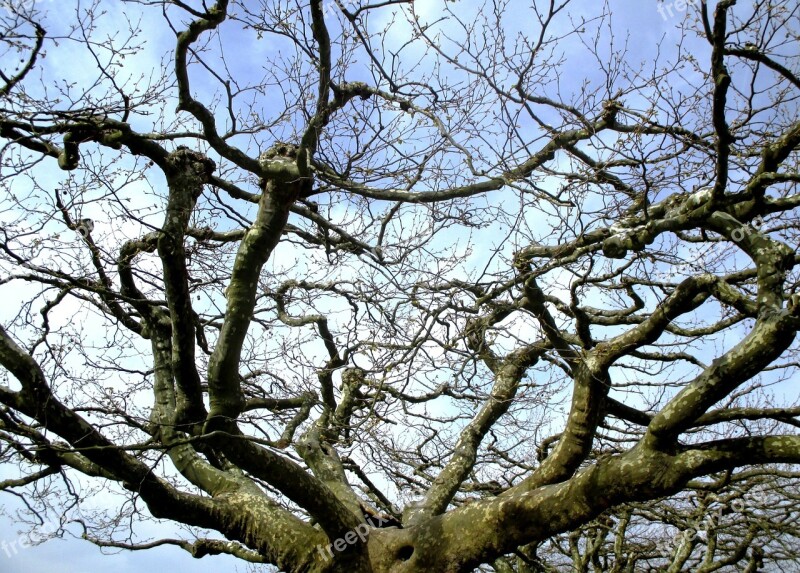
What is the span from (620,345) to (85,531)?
18.8ft

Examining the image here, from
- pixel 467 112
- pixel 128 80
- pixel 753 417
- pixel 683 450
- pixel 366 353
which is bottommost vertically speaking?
pixel 683 450

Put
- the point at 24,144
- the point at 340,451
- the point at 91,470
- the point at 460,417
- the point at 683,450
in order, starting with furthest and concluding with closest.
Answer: the point at 340,451 < the point at 460,417 < the point at 91,470 < the point at 24,144 < the point at 683,450

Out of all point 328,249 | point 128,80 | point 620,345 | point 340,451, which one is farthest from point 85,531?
point 620,345

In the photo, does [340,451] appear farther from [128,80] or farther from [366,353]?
[128,80]

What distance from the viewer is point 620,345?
412 centimetres

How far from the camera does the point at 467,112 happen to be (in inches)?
168

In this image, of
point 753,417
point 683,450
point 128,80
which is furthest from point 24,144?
point 753,417

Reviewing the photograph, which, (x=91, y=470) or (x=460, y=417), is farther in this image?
(x=460, y=417)

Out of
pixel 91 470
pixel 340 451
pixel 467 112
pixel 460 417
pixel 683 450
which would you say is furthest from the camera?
pixel 340 451

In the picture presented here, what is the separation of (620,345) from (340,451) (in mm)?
3641

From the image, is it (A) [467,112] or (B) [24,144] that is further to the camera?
(A) [467,112]

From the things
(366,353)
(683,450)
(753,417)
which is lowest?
(683,450)

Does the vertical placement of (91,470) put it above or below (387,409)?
above

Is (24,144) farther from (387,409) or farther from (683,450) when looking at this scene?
(683,450)
